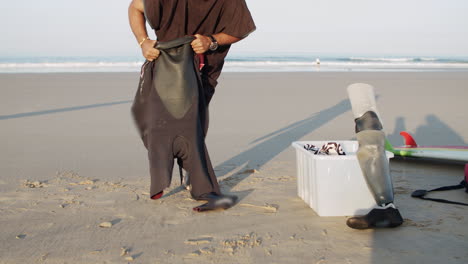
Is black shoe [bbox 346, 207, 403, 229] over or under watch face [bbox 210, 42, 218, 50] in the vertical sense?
under

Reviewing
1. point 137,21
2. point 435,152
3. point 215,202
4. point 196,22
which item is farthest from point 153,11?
point 435,152

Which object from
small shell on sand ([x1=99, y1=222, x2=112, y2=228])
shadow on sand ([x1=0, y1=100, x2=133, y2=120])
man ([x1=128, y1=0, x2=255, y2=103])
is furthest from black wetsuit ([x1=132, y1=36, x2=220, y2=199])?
shadow on sand ([x1=0, y1=100, x2=133, y2=120])

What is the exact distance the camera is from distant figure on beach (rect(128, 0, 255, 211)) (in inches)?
148

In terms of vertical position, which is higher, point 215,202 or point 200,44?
point 200,44

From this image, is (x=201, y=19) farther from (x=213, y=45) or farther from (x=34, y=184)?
(x=34, y=184)

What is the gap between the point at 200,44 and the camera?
3818mm

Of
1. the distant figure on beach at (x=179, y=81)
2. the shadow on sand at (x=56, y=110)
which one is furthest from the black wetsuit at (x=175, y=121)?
the shadow on sand at (x=56, y=110)

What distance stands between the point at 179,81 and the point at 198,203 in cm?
96

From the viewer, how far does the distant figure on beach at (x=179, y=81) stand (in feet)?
12.4

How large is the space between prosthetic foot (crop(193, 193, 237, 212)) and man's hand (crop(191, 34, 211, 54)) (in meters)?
1.11

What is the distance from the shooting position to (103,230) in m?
3.22

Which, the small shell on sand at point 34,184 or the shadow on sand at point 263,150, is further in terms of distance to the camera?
the shadow on sand at point 263,150

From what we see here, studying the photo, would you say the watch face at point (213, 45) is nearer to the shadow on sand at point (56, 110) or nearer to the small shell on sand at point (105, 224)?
the small shell on sand at point (105, 224)

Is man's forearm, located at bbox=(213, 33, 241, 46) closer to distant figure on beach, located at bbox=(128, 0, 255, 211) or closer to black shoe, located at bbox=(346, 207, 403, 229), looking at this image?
distant figure on beach, located at bbox=(128, 0, 255, 211)
